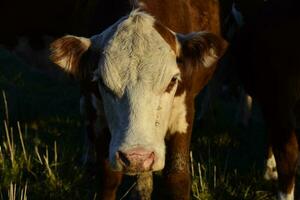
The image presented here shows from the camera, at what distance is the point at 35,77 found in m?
9.64

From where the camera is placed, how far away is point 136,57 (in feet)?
12.5

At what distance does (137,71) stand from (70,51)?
49 centimetres

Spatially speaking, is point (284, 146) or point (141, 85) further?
point (284, 146)

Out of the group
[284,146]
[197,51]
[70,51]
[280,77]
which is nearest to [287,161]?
[284,146]

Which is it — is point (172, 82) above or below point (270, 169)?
above

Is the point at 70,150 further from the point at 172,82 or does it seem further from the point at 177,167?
the point at 172,82

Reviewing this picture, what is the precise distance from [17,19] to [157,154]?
3639mm

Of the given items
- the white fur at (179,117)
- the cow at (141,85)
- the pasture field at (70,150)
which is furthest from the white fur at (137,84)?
the pasture field at (70,150)

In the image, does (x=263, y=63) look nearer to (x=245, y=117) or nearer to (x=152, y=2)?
(x=152, y=2)

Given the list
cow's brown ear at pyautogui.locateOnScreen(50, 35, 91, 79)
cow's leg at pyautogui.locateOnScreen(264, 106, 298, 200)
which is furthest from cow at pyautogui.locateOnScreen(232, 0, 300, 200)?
cow's brown ear at pyautogui.locateOnScreen(50, 35, 91, 79)

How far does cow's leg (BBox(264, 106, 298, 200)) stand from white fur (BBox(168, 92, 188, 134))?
0.71 m

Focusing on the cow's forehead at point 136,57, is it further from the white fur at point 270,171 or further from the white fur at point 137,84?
the white fur at point 270,171

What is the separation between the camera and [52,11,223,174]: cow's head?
3.63 metres

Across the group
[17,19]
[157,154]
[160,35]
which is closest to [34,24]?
[17,19]
